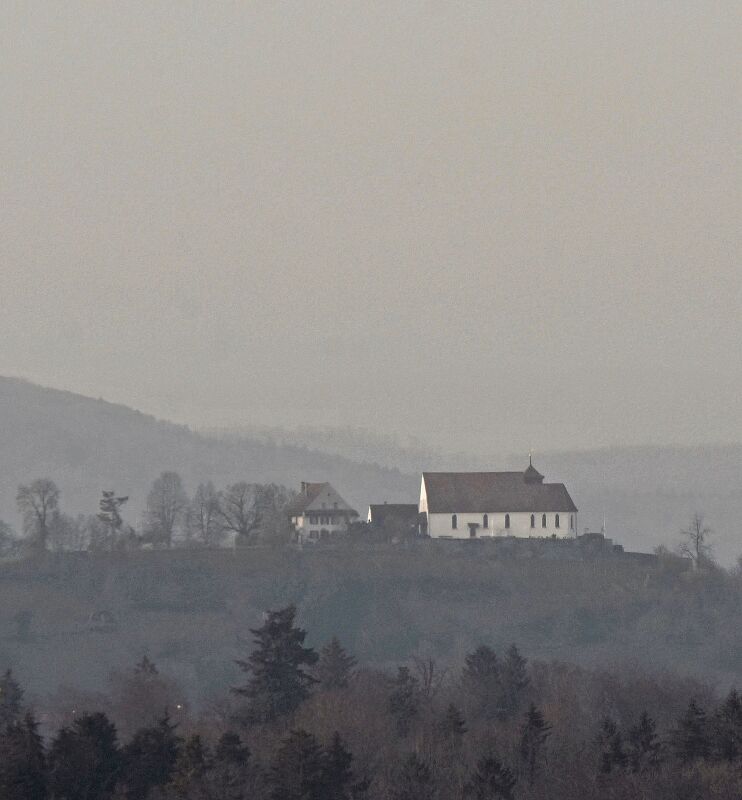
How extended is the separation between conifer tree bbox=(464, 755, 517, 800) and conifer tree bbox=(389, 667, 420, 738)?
54.8 feet

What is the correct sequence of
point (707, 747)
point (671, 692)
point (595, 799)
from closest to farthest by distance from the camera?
point (595, 799) < point (707, 747) < point (671, 692)

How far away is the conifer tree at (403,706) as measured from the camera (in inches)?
4530

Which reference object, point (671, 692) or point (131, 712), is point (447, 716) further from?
point (671, 692)

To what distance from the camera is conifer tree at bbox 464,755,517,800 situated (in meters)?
95.0

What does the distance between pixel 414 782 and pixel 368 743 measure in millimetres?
13234

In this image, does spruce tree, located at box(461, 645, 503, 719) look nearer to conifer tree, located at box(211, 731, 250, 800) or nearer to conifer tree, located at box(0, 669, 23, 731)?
conifer tree, located at box(0, 669, 23, 731)

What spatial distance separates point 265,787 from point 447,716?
21.3 metres

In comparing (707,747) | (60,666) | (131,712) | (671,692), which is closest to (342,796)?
(707,747)

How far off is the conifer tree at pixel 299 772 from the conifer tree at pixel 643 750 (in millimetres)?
14300

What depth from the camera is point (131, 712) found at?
131 m

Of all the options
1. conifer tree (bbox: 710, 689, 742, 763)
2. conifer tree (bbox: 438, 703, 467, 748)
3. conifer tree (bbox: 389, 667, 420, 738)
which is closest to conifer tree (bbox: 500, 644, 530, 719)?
conifer tree (bbox: 389, 667, 420, 738)

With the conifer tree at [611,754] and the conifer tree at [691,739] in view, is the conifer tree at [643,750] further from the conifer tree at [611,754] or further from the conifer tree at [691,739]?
the conifer tree at [691,739]

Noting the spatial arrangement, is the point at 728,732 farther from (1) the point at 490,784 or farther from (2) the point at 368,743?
(2) the point at 368,743

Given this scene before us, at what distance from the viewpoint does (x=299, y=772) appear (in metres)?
91.4
